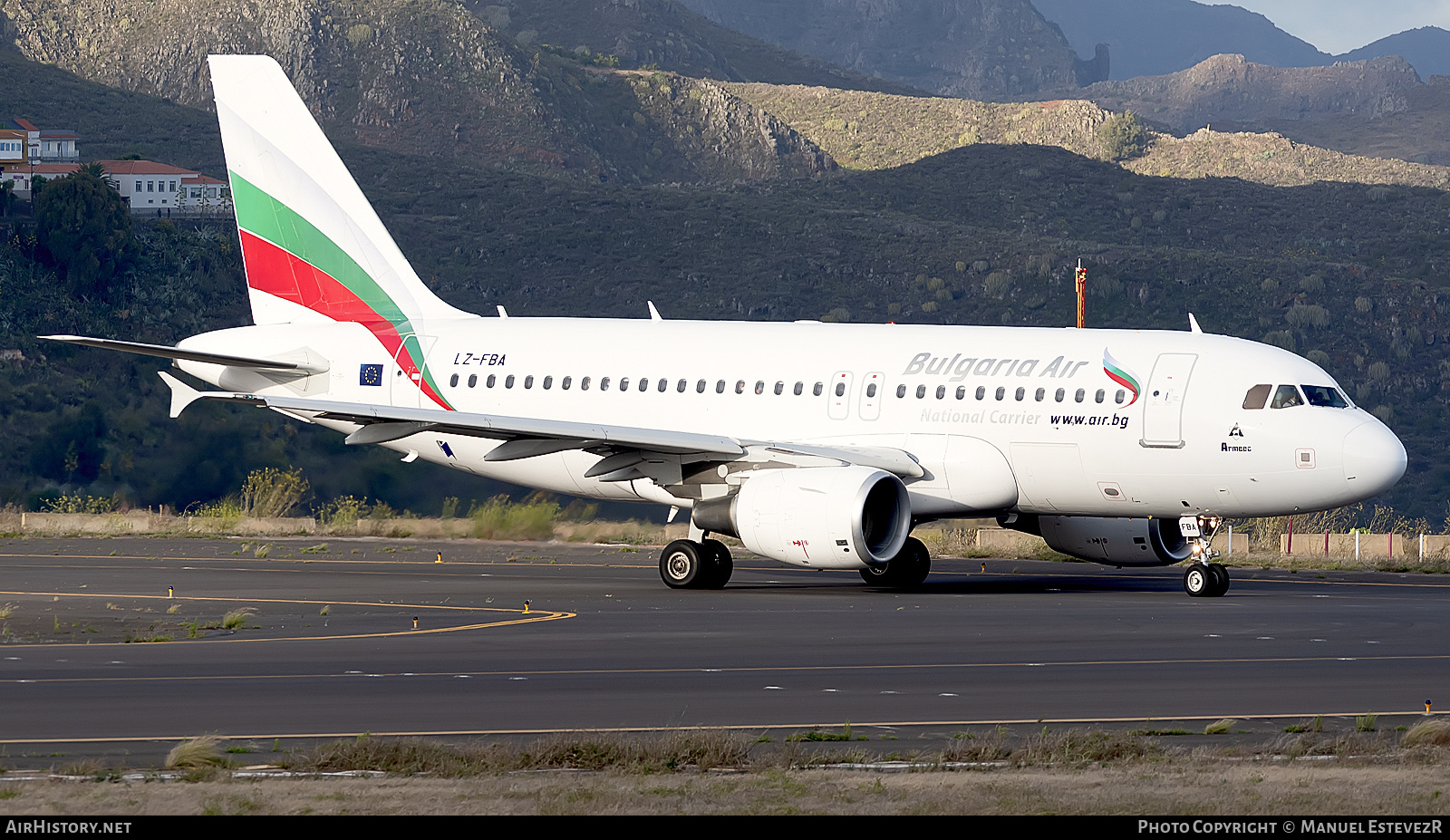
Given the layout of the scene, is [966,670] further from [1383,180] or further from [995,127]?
[995,127]

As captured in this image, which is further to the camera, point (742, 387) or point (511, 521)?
point (511, 521)

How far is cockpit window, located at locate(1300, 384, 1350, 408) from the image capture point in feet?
95.2

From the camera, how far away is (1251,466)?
1133 inches

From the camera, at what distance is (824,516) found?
28.5 metres

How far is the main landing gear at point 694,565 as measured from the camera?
1225 inches

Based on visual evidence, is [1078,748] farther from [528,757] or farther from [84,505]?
[84,505]

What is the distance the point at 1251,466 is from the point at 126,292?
79.9 m

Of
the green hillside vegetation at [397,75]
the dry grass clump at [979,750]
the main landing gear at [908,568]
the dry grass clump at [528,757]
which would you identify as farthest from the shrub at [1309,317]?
the dry grass clump at [528,757]

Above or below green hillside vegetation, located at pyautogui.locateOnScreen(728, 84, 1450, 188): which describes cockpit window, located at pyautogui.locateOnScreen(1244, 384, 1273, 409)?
below

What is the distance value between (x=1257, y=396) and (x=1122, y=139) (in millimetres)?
136909

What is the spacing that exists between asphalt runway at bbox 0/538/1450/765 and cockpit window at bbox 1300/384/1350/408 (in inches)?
116

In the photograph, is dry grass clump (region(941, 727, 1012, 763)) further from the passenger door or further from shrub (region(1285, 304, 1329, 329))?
shrub (region(1285, 304, 1329, 329))

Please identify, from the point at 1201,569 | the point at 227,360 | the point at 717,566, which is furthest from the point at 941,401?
the point at 227,360

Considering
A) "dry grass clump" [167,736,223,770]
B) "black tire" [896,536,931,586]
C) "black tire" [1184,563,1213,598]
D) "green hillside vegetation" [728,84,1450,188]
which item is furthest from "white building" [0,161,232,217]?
→ "dry grass clump" [167,736,223,770]
